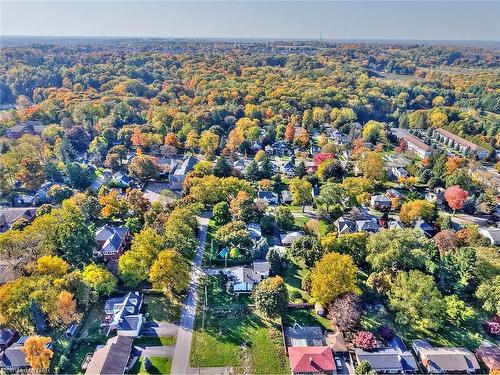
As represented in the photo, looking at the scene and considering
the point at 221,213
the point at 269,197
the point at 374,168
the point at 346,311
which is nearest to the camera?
the point at 346,311

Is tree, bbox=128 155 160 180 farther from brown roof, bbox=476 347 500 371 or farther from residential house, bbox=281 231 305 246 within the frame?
brown roof, bbox=476 347 500 371

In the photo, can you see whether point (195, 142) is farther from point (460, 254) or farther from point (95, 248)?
point (460, 254)

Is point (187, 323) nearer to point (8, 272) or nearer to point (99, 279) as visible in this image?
point (99, 279)

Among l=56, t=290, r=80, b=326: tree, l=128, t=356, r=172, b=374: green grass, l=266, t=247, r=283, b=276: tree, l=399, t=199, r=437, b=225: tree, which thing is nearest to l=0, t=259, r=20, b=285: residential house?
l=56, t=290, r=80, b=326: tree

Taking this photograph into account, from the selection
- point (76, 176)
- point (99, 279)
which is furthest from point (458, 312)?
point (76, 176)

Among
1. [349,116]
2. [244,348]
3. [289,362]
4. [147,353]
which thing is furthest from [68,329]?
[349,116]

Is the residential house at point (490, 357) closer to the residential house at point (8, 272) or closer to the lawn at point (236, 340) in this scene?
the lawn at point (236, 340)
